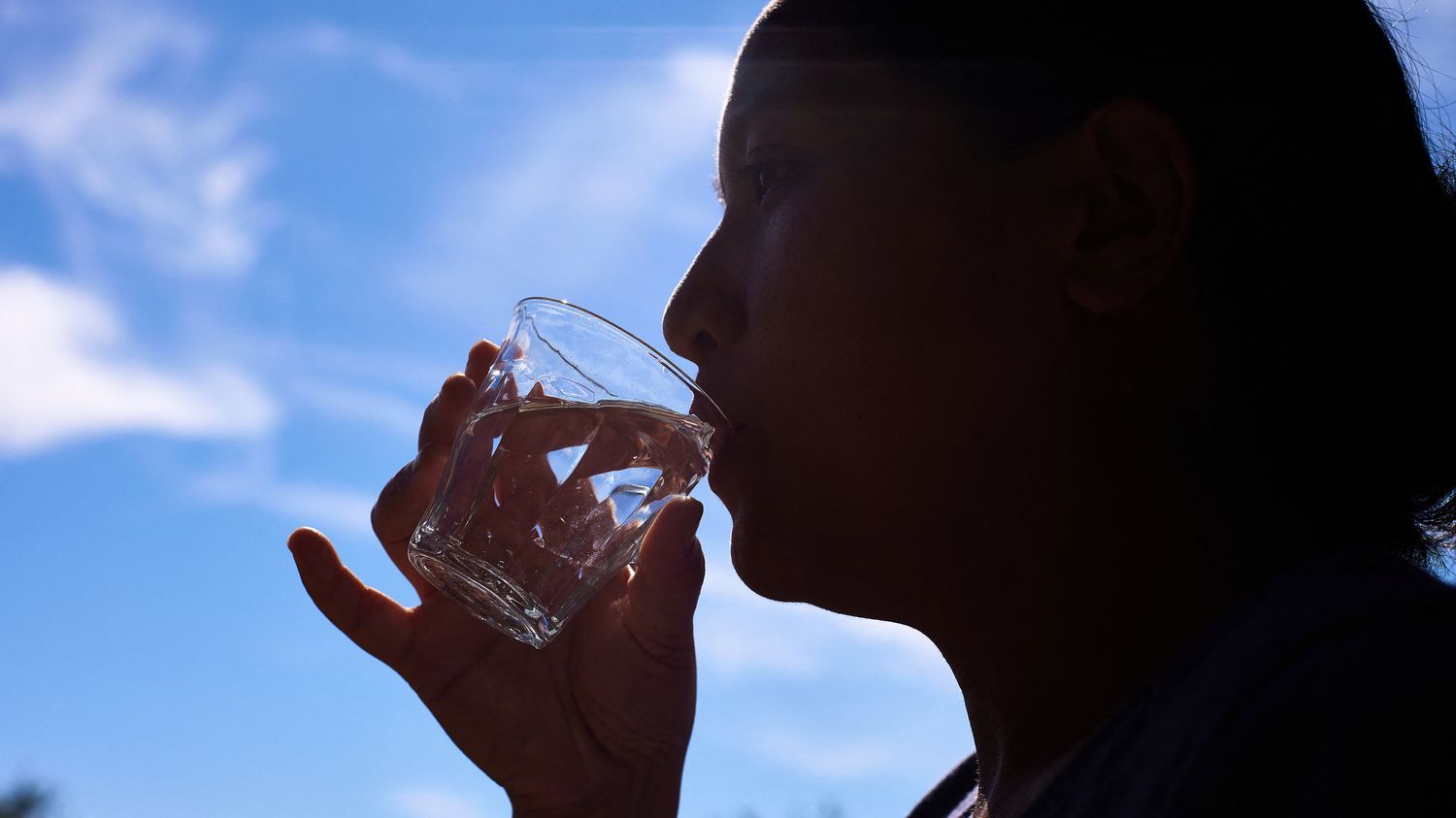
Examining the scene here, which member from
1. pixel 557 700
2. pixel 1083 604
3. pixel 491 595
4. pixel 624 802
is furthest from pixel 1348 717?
pixel 557 700

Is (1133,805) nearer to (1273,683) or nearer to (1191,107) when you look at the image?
(1273,683)

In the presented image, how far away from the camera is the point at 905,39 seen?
182 cm

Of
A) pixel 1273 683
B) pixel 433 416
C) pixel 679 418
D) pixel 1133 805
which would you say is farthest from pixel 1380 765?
pixel 433 416

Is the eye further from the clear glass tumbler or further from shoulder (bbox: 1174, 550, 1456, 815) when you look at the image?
shoulder (bbox: 1174, 550, 1456, 815)

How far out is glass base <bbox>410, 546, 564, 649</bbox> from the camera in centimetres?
189

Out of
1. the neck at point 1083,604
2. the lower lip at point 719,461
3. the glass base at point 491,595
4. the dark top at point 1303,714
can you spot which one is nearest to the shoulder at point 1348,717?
the dark top at point 1303,714

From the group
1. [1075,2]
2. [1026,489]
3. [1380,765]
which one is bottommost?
[1380,765]

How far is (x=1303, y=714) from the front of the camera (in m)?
1.13

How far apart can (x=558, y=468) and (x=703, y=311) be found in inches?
13.3

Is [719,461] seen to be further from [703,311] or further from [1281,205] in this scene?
[1281,205]

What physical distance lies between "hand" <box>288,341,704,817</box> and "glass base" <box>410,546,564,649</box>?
0.30m

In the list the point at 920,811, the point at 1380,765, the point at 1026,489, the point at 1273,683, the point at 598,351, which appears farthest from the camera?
the point at 920,811

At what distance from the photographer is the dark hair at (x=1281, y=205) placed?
1704mm

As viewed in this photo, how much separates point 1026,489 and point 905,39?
0.72 meters
